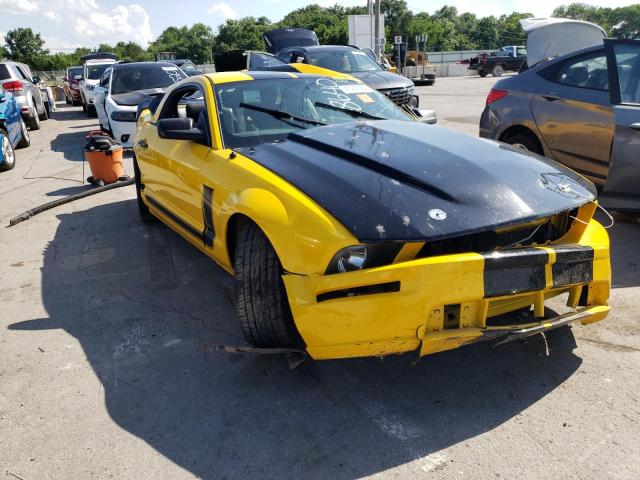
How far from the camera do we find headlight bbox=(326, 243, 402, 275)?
2270mm

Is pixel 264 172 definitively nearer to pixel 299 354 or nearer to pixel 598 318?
pixel 299 354

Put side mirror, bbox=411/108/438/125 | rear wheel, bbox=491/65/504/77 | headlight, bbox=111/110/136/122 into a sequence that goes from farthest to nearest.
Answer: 1. rear wheel, bbox=491/65/504/77
2. headlight, bbox=111/110/136/122
3. side mirror, bbox=411/108/438/125

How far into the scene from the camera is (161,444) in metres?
2.31

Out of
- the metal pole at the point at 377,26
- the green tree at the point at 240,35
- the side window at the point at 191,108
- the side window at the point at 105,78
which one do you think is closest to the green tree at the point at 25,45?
the green tree at the point at 240,35

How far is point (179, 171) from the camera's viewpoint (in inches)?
150

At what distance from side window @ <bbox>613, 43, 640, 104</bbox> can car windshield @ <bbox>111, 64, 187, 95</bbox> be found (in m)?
8.76

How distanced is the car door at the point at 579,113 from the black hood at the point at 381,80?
5359mm

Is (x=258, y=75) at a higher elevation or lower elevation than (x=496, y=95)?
higher

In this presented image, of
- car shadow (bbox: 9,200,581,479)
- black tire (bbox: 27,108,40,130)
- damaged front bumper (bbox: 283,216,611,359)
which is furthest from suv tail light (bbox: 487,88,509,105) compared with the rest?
black tire (bbox: 27,108,40,130)

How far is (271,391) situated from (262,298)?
47 cm

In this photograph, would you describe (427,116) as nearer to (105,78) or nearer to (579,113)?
(579,113)

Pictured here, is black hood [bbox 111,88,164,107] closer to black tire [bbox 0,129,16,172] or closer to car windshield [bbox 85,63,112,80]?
black tire [bbox 0,129,16,172]

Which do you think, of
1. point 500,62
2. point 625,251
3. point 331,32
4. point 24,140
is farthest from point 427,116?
point 331,32

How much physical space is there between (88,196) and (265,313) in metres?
5.03
